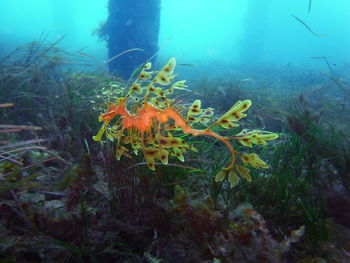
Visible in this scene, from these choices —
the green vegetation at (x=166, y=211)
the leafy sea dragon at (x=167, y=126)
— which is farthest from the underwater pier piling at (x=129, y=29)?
the leafy sea dragon at (x=167, y=126)

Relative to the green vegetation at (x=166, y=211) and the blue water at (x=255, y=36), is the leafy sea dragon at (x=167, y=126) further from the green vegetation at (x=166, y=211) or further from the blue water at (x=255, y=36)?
the blue water at (x=255, y=36)

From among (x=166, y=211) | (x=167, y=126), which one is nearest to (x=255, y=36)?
(x=167, y=126)

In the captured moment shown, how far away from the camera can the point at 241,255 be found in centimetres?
127

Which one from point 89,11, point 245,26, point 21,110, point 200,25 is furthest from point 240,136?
point 89,11

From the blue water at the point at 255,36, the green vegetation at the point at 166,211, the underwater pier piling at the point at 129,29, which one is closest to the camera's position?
the green vegetation at the point at 166,211

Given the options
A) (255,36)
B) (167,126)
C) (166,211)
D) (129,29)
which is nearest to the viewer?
(167,126)

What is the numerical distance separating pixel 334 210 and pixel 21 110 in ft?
13.0

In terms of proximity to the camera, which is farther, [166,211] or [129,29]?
[129,29]

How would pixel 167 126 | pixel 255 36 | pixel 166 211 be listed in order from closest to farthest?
pixel 167 126 < pixel 166 211 < pixel 255 36

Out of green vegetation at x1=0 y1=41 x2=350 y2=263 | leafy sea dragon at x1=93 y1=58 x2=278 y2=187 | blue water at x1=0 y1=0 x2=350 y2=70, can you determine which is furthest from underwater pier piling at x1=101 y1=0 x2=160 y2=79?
leafy sea dragon at x1=93 y1=58 x2=278 y2=187

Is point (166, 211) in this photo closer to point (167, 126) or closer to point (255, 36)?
point (167, 126)

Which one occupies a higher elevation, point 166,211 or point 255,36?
point 255,36

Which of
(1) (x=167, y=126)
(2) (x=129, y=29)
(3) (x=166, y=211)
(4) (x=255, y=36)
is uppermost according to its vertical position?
(4) (x=255, y=36)

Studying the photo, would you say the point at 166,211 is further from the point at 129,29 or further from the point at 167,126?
the point at 129,29
